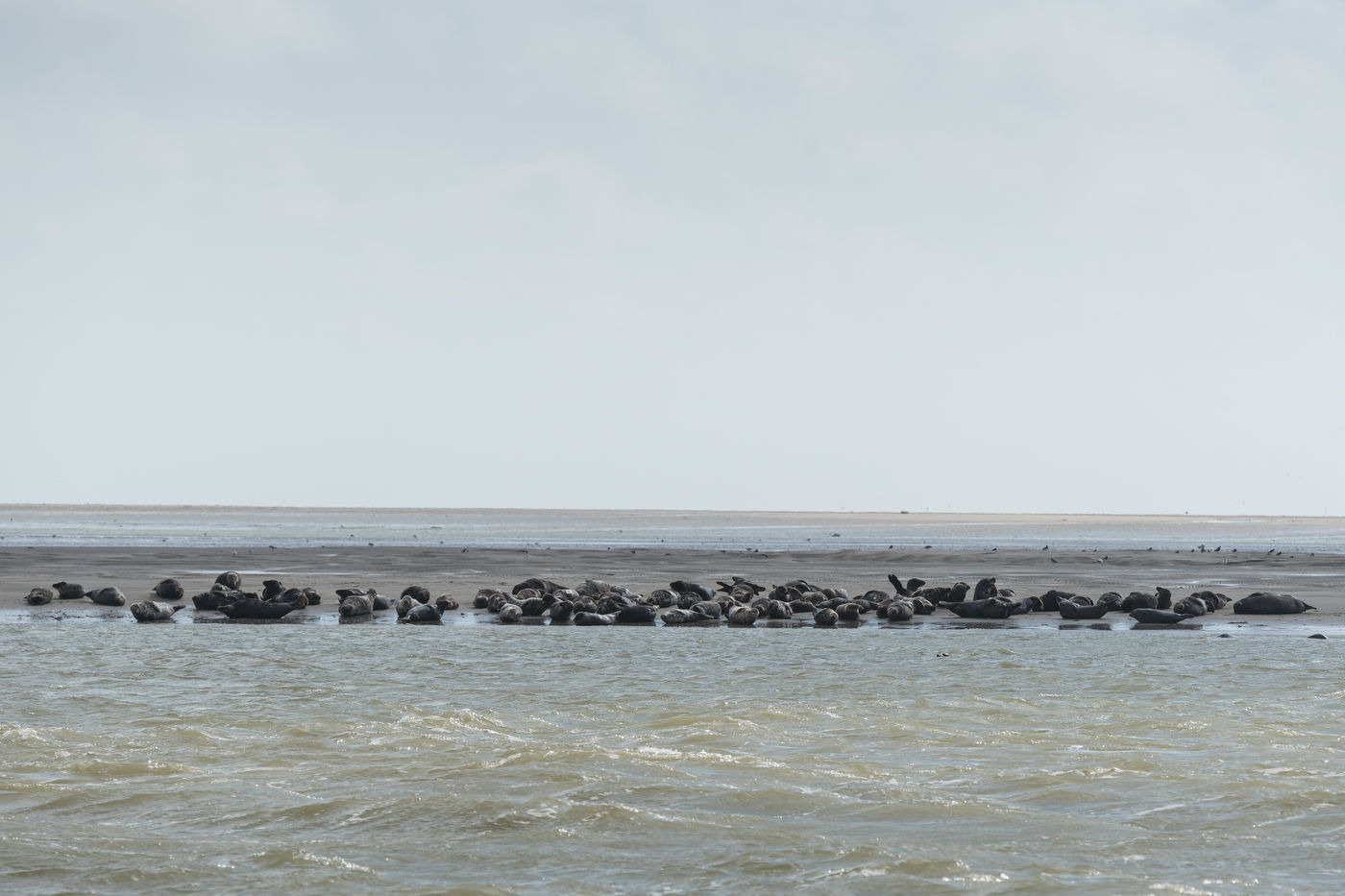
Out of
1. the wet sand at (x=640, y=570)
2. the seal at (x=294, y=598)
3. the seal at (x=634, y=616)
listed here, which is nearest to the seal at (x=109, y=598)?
the wet sand at (x=640, y=570)

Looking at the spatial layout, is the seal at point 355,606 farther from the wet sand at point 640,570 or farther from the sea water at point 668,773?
the sea water at point 668,773

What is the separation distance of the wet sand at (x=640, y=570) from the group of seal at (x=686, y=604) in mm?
413

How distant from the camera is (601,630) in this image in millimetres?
21672

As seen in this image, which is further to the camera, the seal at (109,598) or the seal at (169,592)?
the seal at (169,592)

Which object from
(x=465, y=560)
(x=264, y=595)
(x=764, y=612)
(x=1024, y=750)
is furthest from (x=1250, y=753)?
(x=465, y=560)

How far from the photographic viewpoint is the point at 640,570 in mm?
38000

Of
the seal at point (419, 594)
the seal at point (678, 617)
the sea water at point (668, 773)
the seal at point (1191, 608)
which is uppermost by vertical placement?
the seal at point (419, 594)

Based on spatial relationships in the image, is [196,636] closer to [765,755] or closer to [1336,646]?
[765,755]

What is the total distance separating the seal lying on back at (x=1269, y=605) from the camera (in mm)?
24969

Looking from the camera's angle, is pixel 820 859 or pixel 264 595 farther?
pixel 264 595

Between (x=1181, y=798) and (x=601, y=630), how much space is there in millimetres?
13378

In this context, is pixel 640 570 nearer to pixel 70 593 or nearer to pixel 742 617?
pixel 742 617

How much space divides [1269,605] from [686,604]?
37.4ft

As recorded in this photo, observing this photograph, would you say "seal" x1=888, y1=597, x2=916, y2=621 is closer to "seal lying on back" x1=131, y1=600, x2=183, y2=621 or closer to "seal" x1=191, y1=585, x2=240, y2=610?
"seal" x1=191, y1=585, x2=240, y2=610
